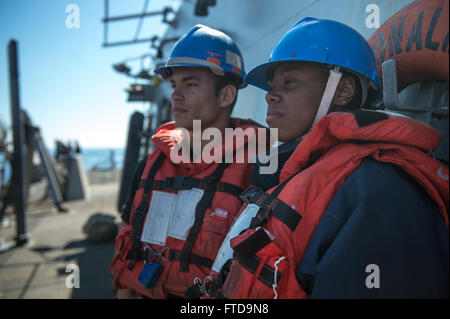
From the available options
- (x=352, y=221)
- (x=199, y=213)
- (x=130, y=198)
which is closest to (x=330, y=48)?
(x=352, y=221)

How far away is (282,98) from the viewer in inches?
50.8

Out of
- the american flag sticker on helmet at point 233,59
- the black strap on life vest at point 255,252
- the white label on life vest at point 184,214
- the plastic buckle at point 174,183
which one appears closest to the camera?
the black strap on life vest at point 255,252

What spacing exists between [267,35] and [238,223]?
2.54 metres

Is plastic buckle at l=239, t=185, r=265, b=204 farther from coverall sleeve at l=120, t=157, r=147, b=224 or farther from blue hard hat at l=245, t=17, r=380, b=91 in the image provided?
coverall sleeve at l=120, t=157, r=147, b=224

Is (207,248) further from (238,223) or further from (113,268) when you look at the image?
(113,268)

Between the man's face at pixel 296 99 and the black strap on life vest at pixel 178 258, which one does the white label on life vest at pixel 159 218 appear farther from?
the man's face at pixel 296 99

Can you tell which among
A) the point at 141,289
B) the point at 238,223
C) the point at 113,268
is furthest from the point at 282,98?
the point at 113,268

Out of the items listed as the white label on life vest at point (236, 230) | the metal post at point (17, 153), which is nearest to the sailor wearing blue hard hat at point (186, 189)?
the white label on life vest at point (236, 230)

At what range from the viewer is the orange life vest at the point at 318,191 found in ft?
2.87

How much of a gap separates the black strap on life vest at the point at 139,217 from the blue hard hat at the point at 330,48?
3.87 feet

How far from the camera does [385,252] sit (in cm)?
78

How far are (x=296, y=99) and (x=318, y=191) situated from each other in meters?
0.52

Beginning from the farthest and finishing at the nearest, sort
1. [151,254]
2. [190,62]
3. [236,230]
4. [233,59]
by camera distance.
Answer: [233,59] → [190,62] → [151,254] → [236,230]

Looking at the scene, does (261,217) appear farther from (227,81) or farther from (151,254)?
(227,81)
